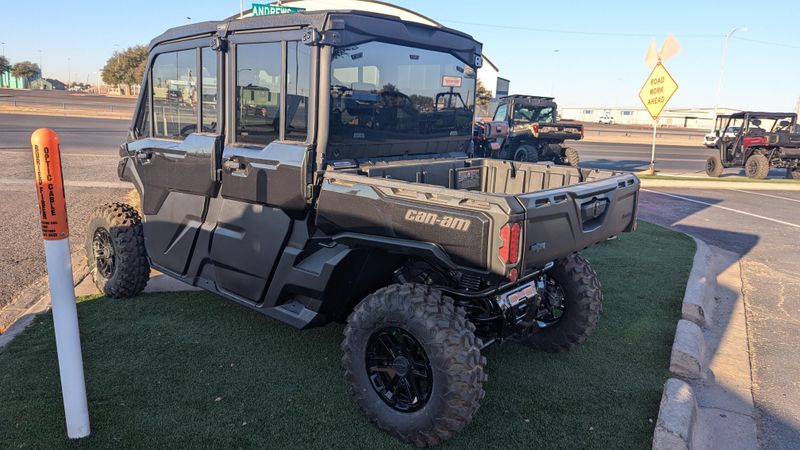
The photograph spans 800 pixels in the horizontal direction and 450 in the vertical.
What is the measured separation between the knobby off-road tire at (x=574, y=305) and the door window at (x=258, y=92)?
2417mm

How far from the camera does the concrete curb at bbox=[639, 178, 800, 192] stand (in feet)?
50.5

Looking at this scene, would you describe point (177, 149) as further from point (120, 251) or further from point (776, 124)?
point (776, 124)

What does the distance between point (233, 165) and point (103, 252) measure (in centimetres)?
224

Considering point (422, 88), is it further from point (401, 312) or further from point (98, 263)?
point (98, 263)

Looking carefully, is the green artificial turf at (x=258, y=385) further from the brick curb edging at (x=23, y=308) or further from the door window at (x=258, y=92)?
the door window at (x=258, y=92)

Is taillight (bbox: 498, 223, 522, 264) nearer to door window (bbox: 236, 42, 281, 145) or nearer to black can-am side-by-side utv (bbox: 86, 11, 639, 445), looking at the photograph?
black can-am side-by-side utv (bbox: 86, 11, 639, 445)

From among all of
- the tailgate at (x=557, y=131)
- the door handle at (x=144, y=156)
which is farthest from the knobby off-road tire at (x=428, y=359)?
the tailgate at (x=557, y=131)

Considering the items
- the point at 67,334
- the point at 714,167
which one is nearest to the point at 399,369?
the point at 67,334

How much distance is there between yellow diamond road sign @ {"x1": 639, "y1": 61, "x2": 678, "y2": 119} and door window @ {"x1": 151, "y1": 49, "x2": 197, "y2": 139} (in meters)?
14.2

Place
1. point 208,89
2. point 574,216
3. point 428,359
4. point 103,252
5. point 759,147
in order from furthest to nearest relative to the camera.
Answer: point 759,147 → point 103,252 → point 208,89 → point 574,216 → point 428,359

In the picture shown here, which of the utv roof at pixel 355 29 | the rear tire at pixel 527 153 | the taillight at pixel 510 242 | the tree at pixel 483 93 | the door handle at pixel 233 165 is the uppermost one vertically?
the tree at pixel 483 93

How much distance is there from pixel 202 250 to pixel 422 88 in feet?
7.15

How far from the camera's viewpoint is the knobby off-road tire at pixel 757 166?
A: 1798 cm

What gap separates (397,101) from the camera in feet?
13.5
